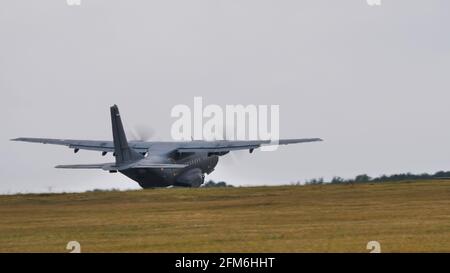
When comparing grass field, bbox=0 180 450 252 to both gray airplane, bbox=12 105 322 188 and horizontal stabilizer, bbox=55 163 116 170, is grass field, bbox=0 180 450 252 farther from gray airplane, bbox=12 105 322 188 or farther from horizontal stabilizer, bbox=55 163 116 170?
gray airplane, bbox=12 105 322 188

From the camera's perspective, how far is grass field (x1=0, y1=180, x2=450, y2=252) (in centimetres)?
3625

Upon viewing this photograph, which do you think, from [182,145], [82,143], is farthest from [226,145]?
[82,143]

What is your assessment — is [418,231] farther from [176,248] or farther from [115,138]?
[115,138]

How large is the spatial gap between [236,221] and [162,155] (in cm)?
5486

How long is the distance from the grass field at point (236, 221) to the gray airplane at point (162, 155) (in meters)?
22.7

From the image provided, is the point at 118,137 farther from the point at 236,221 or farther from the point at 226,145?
the point at 236,221

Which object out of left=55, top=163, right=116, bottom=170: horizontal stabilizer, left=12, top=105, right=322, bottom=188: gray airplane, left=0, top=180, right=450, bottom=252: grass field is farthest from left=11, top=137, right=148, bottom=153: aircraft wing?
left=0, top=180, right=450, bottom=252: grass field

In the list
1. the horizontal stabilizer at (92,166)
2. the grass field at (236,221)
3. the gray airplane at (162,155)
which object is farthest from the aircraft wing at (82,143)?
the grass field at (236,221)

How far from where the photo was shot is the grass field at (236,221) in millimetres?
36250

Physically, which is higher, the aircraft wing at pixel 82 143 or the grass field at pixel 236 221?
the aircraft wing at pixel 82 143

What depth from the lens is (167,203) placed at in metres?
60.0

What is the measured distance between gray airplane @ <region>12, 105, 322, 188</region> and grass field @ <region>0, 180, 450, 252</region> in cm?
2268

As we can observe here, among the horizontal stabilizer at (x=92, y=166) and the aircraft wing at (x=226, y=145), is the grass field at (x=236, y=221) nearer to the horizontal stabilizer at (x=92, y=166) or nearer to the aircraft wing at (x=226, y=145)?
the horizontal stabilizer at (x=92, y=166)

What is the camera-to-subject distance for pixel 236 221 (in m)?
45.5
